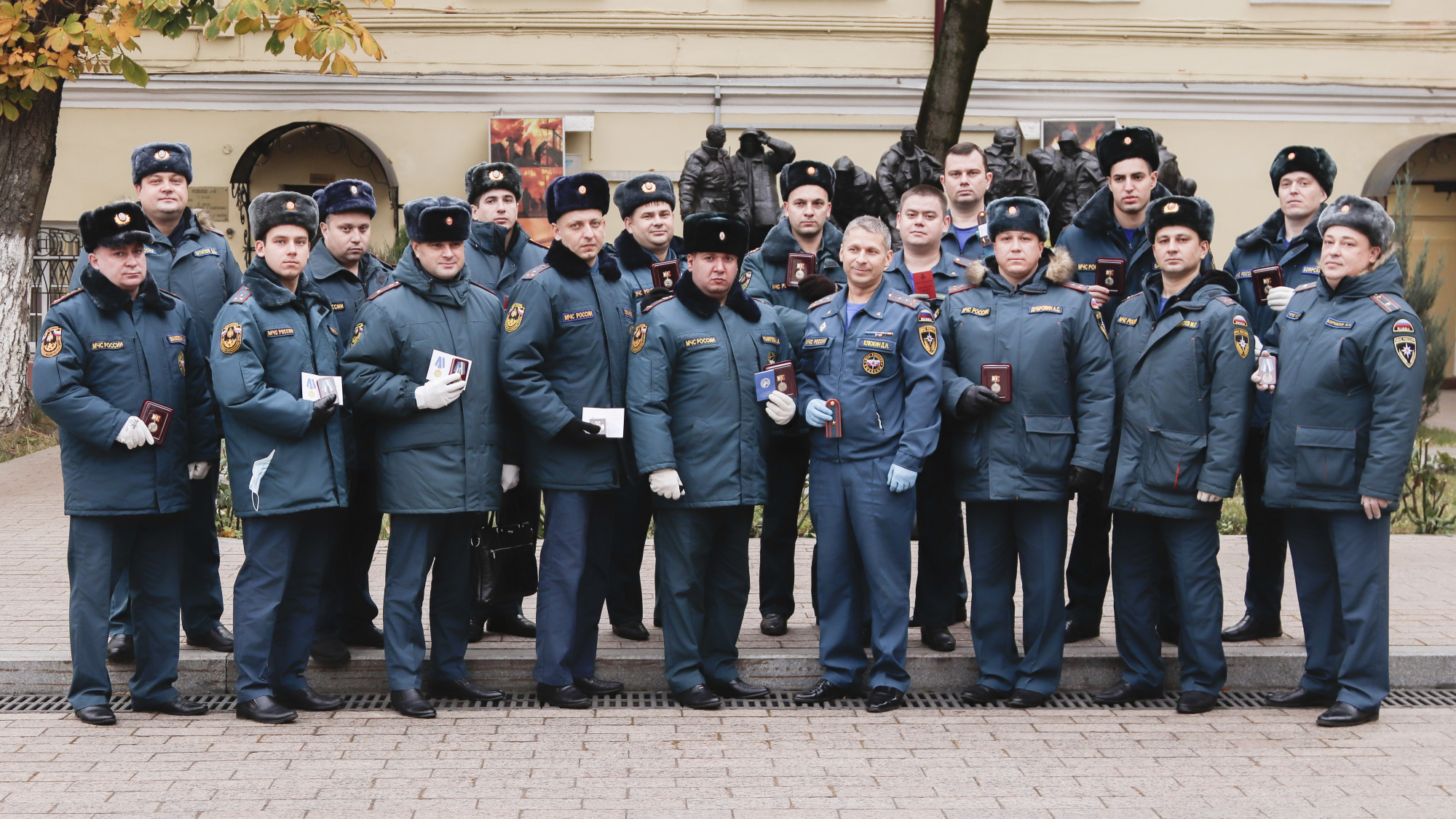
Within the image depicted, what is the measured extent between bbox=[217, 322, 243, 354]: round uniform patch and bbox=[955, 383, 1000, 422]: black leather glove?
297cm

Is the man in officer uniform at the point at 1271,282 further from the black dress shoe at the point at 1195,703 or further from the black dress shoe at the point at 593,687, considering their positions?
the black dress shoe at the point at 593,687

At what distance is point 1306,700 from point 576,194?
3.89 meters

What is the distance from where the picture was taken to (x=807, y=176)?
6703mm

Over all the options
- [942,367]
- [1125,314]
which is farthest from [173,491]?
[1125,314]

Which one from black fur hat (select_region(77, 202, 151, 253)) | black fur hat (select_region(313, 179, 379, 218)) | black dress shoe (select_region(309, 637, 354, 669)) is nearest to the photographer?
black fur hat (select_region(77, 202, 151, 253))

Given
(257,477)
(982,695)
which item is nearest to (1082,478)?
(982,695)

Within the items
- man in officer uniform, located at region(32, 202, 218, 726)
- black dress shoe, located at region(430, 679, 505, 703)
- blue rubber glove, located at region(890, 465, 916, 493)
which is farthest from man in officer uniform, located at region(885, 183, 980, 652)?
man in officer uniform, located at region(32, 202, 218, 726)

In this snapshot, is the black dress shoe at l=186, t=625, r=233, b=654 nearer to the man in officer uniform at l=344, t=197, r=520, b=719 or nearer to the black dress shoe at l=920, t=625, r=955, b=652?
the man in officer uniform at l=344, t=197, r=520, b=719

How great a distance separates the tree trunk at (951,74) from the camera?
11.5 m

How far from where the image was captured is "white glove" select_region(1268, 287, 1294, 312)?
6.06m

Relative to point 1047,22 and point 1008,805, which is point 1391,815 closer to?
point 1008,805

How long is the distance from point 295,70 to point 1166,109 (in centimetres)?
1188

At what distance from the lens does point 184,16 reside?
10.3 m

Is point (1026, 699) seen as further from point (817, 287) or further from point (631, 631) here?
point (817, 287)
